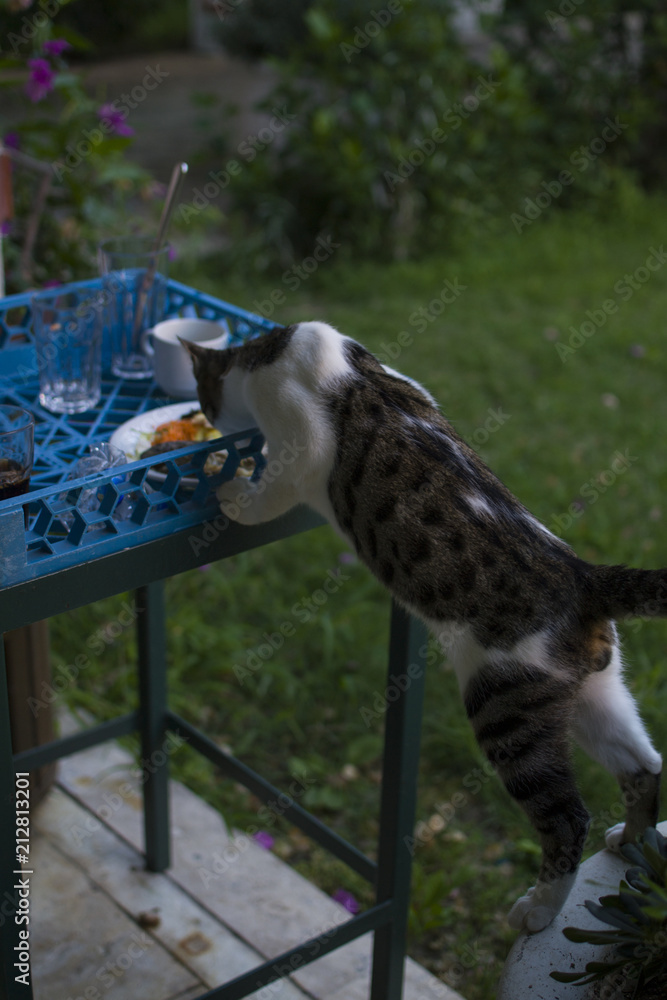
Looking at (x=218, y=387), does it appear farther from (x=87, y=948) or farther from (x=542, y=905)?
(x=87, y=948)

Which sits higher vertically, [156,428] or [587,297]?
[156,428]

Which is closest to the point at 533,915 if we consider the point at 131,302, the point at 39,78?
the point at 131,302

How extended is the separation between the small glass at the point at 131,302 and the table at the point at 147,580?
0.04 meters

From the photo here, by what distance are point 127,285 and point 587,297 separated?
3556 millimetres

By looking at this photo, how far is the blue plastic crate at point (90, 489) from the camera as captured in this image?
1.36 meters

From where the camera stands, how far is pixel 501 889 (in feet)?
7.61

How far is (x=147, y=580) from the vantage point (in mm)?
1475

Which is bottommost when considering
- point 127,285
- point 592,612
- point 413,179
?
point 413,179

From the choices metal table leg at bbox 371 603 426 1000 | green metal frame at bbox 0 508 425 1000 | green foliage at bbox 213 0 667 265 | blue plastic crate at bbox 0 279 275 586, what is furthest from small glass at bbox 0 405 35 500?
green foliage at bbox 213 0 667 265

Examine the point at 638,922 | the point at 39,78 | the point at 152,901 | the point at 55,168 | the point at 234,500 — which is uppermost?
the point at 39,78

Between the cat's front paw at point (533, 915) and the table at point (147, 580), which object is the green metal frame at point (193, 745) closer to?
the table at point (147, 580)

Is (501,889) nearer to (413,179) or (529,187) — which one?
(413,179)

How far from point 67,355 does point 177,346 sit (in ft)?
0.62

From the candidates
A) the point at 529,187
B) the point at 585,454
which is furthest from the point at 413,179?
the point at 585,454
